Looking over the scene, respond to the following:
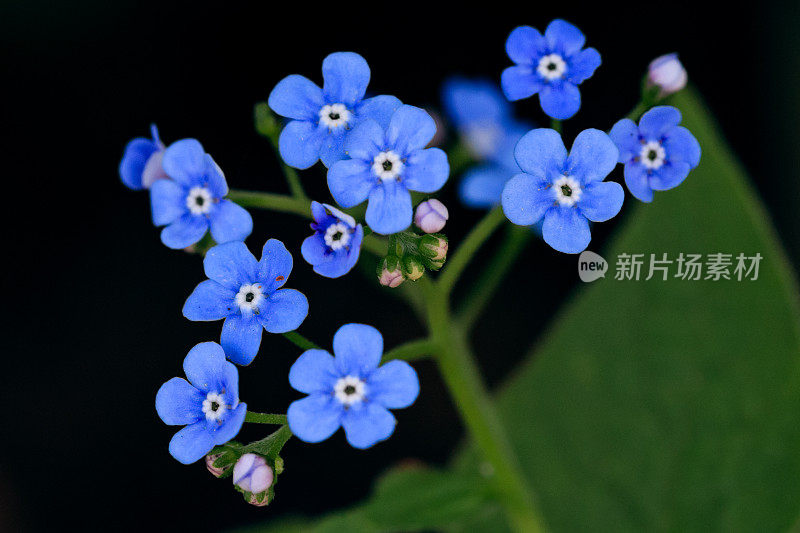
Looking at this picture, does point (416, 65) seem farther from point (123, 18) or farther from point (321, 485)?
point (321, 485)

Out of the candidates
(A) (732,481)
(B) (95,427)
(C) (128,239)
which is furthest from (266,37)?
(A) (732,481)

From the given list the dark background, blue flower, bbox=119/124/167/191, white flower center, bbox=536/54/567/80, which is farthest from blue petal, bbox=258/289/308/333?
the dark background

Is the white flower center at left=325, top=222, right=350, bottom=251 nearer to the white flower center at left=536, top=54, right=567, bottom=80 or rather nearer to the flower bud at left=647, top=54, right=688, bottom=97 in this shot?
the white flower center at left=536, top=54, right=567, bottom=80

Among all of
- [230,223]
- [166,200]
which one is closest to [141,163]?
[166,200]

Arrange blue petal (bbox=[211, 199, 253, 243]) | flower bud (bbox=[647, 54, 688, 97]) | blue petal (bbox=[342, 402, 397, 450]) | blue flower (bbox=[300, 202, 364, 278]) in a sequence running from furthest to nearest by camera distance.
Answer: flower bud (bbox=[647, 54, 688, 97]), blue petal (bbox=[211, 199, 253, 243]), blue flower (bbox=[300, 202, 364, 278]), blue petal (bbox=[342, 402, 397, 450])

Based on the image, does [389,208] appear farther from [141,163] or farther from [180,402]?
[141,163]
